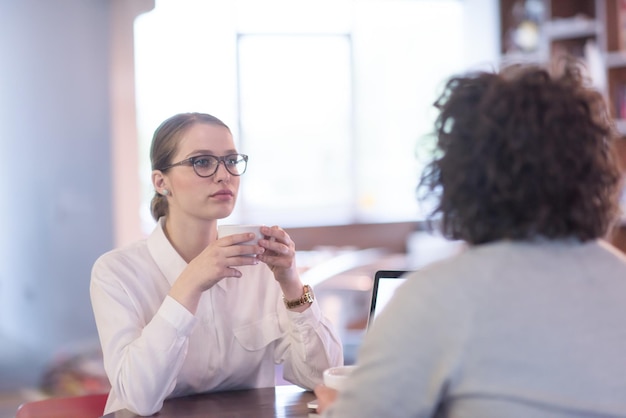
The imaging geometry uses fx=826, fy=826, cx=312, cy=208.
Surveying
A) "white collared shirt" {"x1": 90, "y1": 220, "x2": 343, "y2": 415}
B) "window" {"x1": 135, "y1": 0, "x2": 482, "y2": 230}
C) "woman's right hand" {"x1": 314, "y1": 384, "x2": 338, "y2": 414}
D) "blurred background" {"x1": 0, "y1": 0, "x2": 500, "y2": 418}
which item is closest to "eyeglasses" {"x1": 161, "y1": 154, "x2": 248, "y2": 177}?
"white collared shirt" {"x1": 90, "y1": 220, "x2": 343, "y2": 415}

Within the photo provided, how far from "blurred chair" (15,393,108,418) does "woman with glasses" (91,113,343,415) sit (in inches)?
6.3

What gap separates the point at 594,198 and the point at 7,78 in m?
4.10

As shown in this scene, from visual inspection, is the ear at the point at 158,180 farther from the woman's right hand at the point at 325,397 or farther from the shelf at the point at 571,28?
the shelf at the point at 571,28

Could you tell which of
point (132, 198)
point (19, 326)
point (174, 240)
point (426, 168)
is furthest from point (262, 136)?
point (426, 168)

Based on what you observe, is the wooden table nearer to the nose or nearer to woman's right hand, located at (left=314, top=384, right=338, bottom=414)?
woman's right hand, located at (left=314, top=384, right=338, bottom=414)

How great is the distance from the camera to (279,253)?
174 cm

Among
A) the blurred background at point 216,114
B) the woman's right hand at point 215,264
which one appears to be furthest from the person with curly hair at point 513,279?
the blurred background at point 216,114

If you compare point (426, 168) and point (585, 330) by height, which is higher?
point (426, 168)

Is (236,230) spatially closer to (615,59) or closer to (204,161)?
(204,161)

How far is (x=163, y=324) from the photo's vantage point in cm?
164

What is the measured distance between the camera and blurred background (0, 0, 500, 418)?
4.59 metres

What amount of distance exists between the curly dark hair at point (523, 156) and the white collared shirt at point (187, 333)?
757 mm

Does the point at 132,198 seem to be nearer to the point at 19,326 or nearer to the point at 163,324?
the point at 19,326

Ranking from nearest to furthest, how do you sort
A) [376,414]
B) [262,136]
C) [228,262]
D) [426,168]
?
[376,414] → [426,168] → [228,262] → [262,136]
